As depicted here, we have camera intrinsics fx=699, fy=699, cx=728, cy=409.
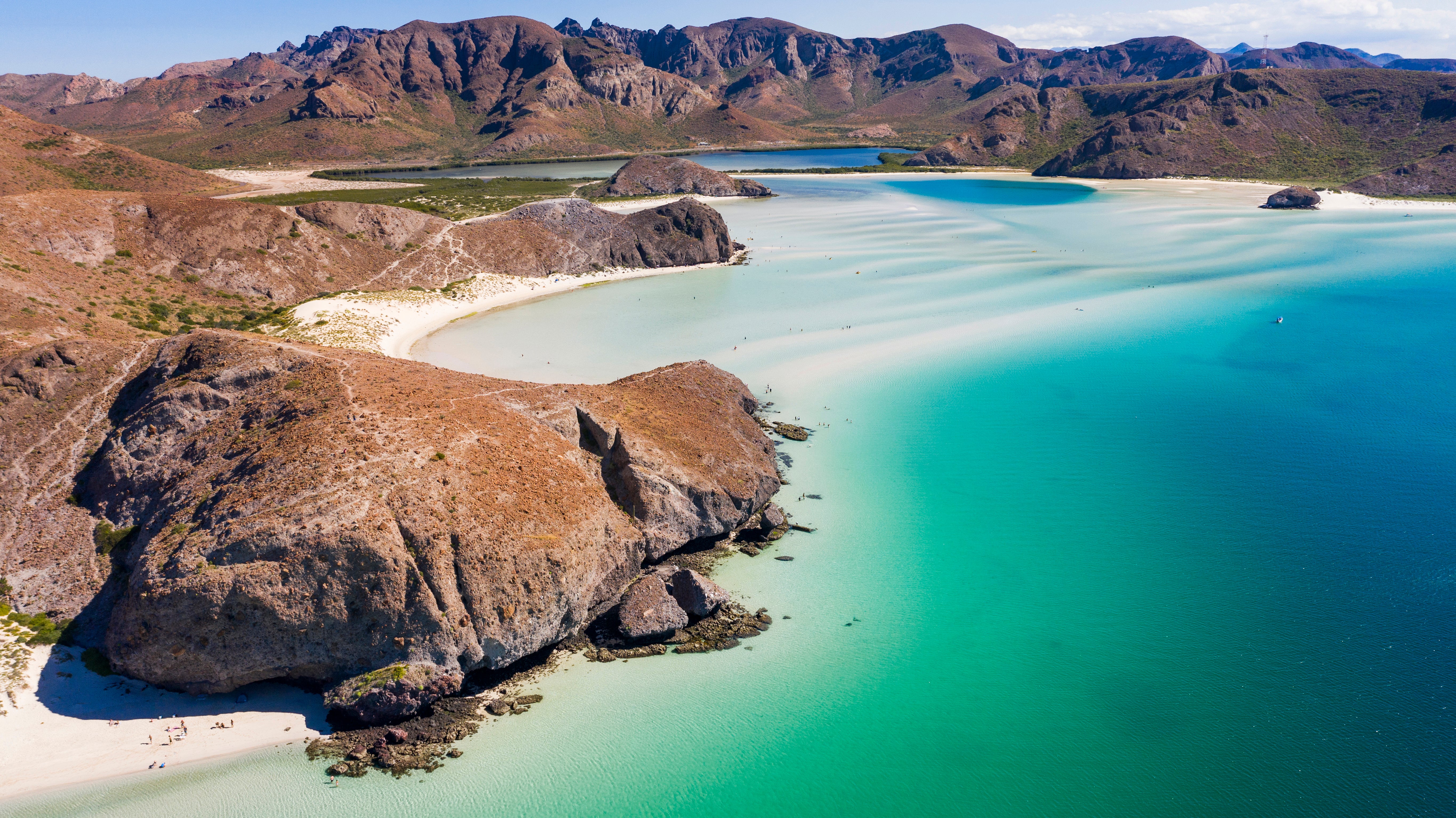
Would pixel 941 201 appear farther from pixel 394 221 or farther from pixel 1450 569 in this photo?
pixel 1450 569

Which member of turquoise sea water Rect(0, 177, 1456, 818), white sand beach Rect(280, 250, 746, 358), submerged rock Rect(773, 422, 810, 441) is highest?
white sand beach Rect(280, 250, 746, 358)

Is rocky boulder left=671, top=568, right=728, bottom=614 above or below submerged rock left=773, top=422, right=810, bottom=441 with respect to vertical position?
below

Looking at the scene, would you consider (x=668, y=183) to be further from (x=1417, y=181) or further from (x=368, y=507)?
(x=1417, y=181)

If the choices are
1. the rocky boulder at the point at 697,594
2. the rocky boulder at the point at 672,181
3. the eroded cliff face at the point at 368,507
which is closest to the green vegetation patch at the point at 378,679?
the eroded cliff face at the point at 368,507

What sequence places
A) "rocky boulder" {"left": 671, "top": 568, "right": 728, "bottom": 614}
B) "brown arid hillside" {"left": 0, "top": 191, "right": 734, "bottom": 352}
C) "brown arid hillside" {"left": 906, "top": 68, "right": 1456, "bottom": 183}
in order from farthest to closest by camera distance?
"brown arid hillside" {"left": 906, "top": 68, "right": 1456, "bottom": 183} → "brown arid hillside" {"left": 0, "top": 191, "right": 734, "bottom": 352} → "rocky boulder" {"left": 671, "top": 568, "right": 728, "bottom": 614}

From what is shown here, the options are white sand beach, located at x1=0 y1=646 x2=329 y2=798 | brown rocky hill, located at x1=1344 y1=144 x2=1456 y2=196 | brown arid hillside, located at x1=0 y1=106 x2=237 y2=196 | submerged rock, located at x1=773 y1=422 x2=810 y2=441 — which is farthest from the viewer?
brown rocky hill, located at x1=1344 y1=144 x2=1456 y2=196

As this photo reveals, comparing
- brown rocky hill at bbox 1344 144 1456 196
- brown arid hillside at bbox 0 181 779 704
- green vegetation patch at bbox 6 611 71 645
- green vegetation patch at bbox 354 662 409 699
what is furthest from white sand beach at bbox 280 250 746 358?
brown rocky hill at bbox 1344 144 1456 196

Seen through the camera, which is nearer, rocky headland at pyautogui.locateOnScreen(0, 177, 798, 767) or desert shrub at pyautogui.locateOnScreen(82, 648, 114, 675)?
rocky headland at pyautogui.locateOnScreen(0, 177, 798, 767)

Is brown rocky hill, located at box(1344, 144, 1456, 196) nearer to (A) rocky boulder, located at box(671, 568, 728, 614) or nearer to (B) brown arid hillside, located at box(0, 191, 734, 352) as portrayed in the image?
(B) brown arid hillside, located at box(0, 191, 734, 352)

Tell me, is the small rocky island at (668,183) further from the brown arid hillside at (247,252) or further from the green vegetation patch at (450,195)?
the brown arid hillside at (247,252)
